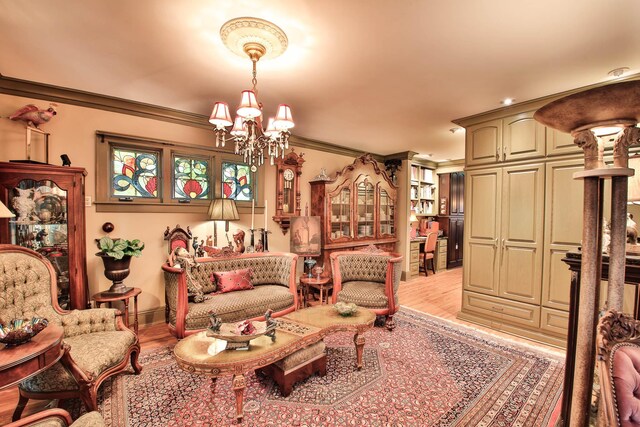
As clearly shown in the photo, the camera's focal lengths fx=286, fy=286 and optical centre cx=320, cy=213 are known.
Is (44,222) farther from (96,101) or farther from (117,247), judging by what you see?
(96,101)

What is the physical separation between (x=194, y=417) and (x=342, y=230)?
3.58 m

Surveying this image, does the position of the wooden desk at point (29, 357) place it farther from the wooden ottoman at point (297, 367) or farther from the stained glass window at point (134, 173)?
the stained glass window at point (134, 173)

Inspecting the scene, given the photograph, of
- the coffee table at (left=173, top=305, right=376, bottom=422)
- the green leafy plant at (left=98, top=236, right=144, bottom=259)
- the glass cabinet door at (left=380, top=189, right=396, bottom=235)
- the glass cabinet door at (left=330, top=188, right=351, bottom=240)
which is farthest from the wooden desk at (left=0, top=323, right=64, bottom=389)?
the glass cabinet door at (left=380, top=189, right=396, bottom=235)

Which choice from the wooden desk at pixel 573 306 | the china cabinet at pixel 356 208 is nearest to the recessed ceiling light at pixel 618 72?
the wooden desk at pixel 573 306

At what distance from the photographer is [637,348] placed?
1.02m

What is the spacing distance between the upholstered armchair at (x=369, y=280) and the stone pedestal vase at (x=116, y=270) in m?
2.34

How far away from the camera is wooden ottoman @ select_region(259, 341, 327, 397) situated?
6.93 feet

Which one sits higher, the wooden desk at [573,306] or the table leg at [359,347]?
the wooden desk at [573,306]

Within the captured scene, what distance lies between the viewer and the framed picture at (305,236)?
13.7 feet

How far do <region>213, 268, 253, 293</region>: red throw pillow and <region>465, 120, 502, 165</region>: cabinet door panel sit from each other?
10.7ft

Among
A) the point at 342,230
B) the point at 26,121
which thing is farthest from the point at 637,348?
the point at 26,121

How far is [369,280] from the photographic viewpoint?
3.92 meters

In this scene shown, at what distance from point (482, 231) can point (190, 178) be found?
12.7 ft

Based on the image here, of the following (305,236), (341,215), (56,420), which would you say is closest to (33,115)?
(56,420)
